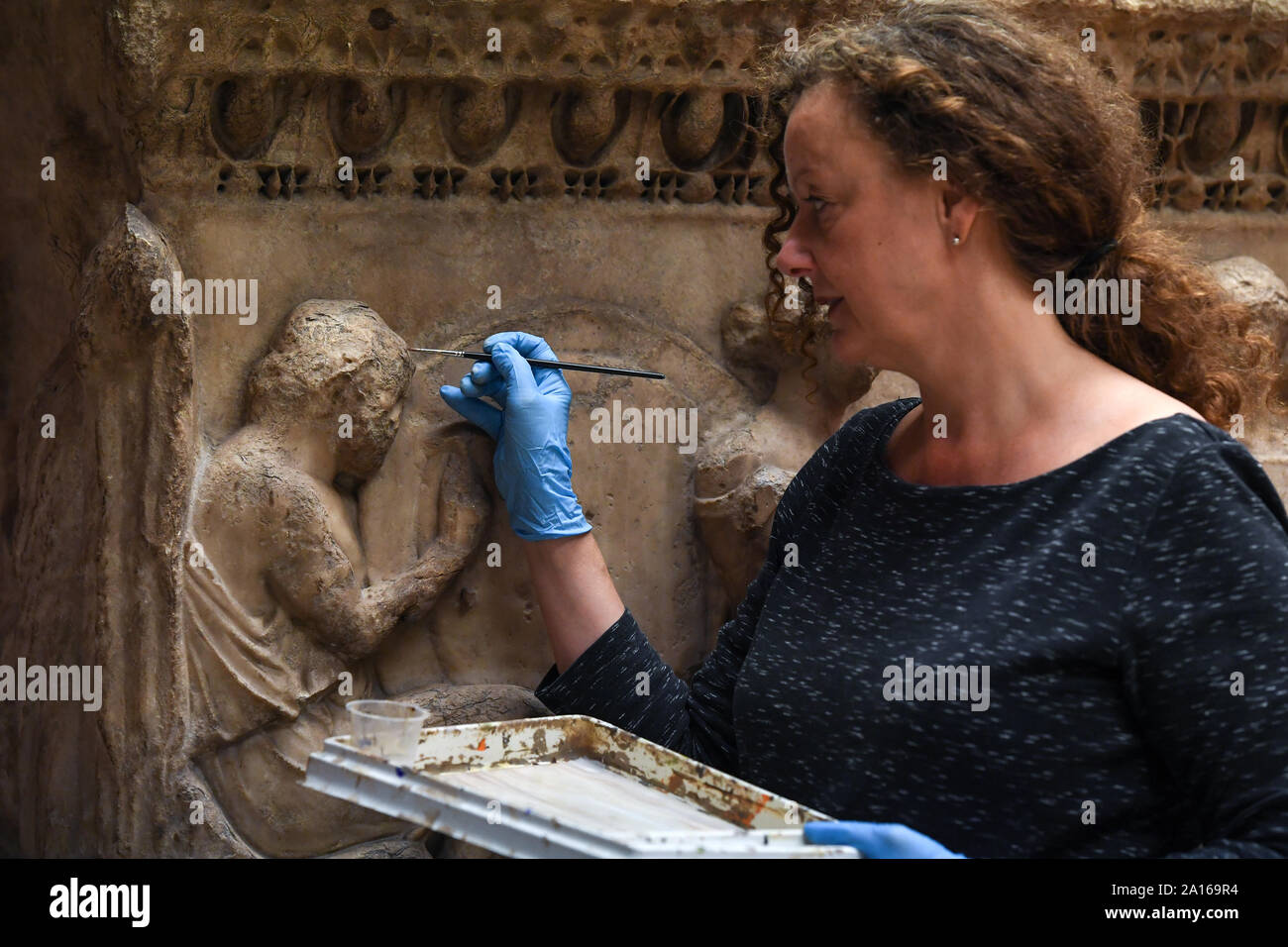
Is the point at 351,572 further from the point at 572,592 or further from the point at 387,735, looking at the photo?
the point at 387,735

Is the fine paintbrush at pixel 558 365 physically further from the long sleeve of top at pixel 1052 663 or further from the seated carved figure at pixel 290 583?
the long sleeve of top at pixel 1052 663

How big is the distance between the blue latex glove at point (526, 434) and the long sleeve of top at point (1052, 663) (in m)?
0.60

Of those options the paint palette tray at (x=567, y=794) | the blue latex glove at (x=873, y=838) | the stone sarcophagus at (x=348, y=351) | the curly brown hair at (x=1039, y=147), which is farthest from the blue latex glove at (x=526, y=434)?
the blue latex glove at (x=873, y=838)

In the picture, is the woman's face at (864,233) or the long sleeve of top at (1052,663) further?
the woman's face at (864,233)

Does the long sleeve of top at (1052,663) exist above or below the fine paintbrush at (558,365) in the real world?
below

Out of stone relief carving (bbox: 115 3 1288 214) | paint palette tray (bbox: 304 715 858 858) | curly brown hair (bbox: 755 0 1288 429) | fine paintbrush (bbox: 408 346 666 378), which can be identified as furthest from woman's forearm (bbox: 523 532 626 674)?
curly brown hair (bbox: 755 0 1288 429)

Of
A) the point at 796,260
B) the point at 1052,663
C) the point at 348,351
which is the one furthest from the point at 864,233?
the point at 348,351

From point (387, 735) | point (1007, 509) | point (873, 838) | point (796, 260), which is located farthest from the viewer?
point (796, 260)

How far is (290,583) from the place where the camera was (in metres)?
2.50

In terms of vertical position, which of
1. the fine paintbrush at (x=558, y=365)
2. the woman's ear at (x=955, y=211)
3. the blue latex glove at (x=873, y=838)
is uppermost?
the woman's ear at (x=955, y=211)

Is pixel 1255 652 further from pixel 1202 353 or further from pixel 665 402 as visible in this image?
pixel 665 402

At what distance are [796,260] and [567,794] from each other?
2.43 ft

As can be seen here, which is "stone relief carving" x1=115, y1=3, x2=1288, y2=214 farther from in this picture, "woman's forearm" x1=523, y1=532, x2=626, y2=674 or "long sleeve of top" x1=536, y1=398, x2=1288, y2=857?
"long sleeve of top" x1=536, y1=398, x2=1288, y2=857

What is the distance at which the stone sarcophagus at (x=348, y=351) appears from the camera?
2.45 metres
